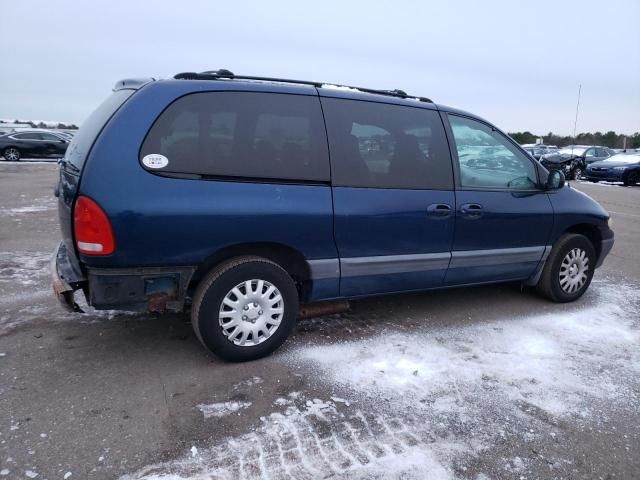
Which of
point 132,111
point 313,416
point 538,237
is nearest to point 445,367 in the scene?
point 313,416

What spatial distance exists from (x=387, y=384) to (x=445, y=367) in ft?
1.65

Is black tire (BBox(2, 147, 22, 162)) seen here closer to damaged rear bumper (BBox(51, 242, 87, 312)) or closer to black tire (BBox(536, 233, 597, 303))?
damaged rear bumper (BBox(51, 242, 87, 312))

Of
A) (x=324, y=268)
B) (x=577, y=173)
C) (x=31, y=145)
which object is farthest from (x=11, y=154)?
(x=577, y=173)

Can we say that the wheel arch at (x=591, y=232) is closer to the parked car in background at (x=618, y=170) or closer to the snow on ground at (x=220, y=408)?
the snow on ground at (x=220, y=408)

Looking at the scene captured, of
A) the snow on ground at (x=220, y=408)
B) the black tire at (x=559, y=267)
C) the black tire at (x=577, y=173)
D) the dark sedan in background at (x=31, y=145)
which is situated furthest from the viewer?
the black tire at (x=577, y=173)

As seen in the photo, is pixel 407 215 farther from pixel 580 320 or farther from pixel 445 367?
pixel 580 320

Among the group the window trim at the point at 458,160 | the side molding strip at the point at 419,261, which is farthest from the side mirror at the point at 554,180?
the side molding strip at the point at 419,261

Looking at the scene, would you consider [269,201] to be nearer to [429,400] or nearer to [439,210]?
[439,210]

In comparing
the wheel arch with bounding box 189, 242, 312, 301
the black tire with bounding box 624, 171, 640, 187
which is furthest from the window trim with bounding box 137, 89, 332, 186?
the black tire with bounding box 624, 171, 640, 187

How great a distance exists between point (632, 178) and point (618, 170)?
25.2 inches

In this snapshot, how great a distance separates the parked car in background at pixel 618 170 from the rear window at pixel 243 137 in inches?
807

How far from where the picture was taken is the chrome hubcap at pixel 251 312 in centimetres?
322

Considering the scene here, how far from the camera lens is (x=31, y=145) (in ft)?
72.1

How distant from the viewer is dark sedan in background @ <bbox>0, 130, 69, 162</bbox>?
21.6 m
